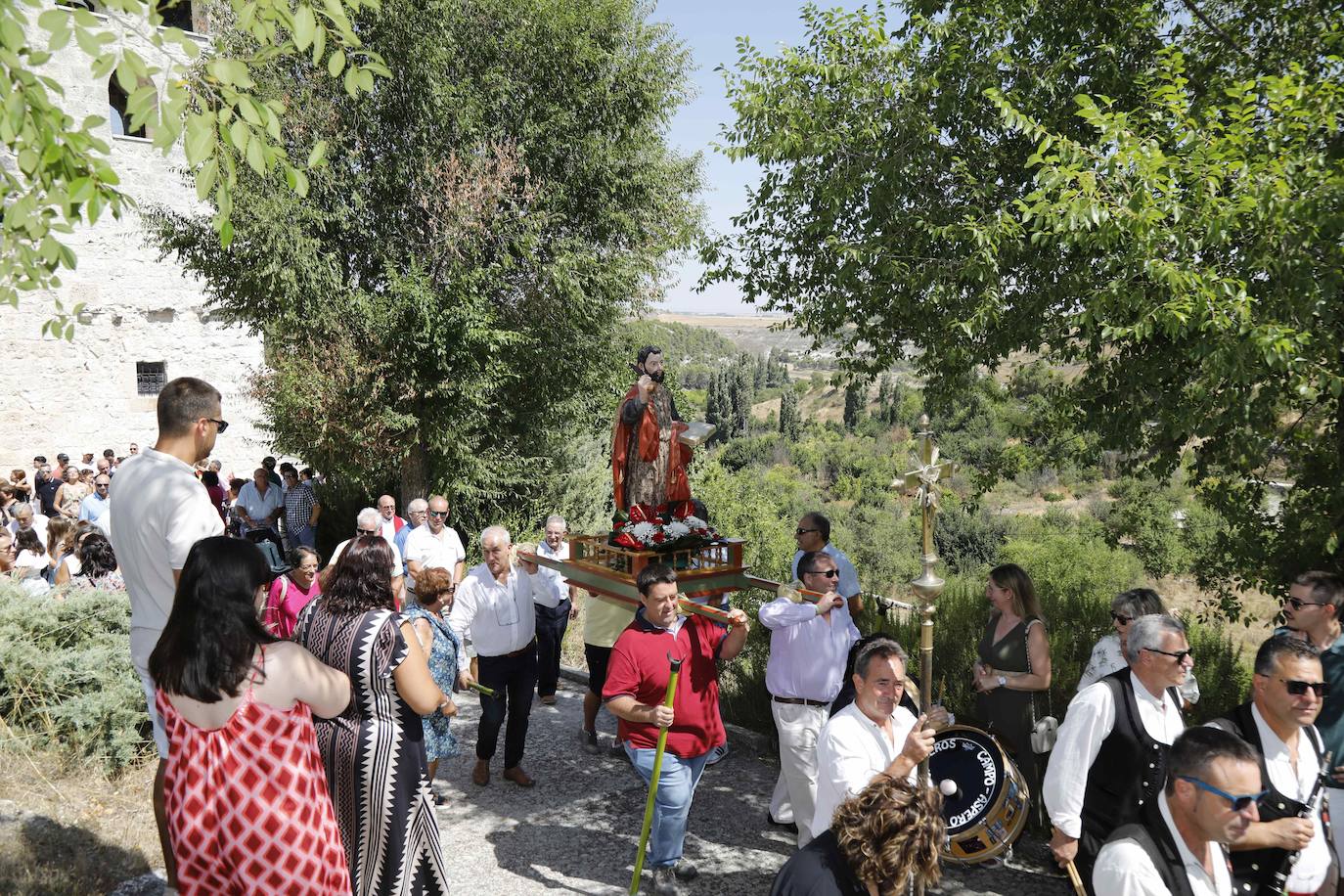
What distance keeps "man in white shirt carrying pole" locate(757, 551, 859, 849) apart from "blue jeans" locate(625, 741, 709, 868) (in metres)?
0.54

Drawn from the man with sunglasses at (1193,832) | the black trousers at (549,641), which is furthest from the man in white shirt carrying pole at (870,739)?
the black trousers at (549,641)

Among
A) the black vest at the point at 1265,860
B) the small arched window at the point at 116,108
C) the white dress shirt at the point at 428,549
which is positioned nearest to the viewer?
the black vest at the point at 1265,860

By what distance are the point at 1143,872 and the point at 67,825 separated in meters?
5.81

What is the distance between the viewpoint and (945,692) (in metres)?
7.91

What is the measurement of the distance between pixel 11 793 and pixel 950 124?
813cm

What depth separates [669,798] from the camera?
556 cm

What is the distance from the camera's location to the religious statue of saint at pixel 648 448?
7.67m

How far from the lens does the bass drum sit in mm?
5293

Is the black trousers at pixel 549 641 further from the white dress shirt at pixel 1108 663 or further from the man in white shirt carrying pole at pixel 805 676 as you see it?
the white dress shirt at pixel 1108 663

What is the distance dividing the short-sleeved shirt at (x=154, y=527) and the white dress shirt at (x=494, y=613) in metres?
3.09

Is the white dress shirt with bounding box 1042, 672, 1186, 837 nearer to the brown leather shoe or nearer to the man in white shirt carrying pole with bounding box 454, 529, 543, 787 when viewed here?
the man in white shirt carrying pole with bounding box 454, 529, 543, 787

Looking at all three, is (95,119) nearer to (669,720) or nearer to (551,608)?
(669,720)

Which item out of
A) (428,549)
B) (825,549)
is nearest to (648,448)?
(825,549)

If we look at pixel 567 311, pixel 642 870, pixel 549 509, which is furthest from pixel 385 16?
pixel 642 870
